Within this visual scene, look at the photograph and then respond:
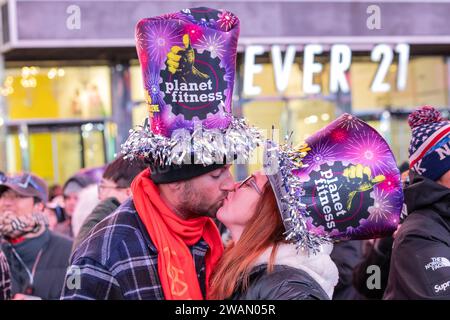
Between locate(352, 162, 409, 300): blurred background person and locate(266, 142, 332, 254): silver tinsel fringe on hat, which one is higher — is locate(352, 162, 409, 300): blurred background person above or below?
below

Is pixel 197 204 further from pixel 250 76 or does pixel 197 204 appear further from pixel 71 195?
pixel 250 76

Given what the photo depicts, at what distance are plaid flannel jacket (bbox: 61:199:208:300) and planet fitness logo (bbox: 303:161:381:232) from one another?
0.54 m

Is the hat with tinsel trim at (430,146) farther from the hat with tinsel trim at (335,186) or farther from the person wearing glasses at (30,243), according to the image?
the person wearing glasses at (30,243)

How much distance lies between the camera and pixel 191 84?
9.23ft

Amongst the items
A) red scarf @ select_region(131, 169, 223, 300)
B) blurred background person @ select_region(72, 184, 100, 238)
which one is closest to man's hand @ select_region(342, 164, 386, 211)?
red scarf @ select_region(131, 169, 223, 300)

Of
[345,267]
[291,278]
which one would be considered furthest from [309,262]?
[345,267]

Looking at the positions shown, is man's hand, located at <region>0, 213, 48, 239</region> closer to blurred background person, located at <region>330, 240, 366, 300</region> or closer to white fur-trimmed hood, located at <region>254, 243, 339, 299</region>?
blurred background person, located at <region>330, 240, 366, 300</region>

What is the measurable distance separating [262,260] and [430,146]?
51.4 inches

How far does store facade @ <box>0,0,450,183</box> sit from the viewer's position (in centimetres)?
1131

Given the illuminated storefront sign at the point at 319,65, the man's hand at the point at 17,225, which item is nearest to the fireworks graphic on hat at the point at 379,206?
the man's hand at the point at 17,225

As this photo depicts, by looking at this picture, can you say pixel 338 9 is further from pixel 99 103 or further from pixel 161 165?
pixel 161 165

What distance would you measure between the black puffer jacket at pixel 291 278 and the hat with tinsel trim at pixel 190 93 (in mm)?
391

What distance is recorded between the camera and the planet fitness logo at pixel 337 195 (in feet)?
9.12
